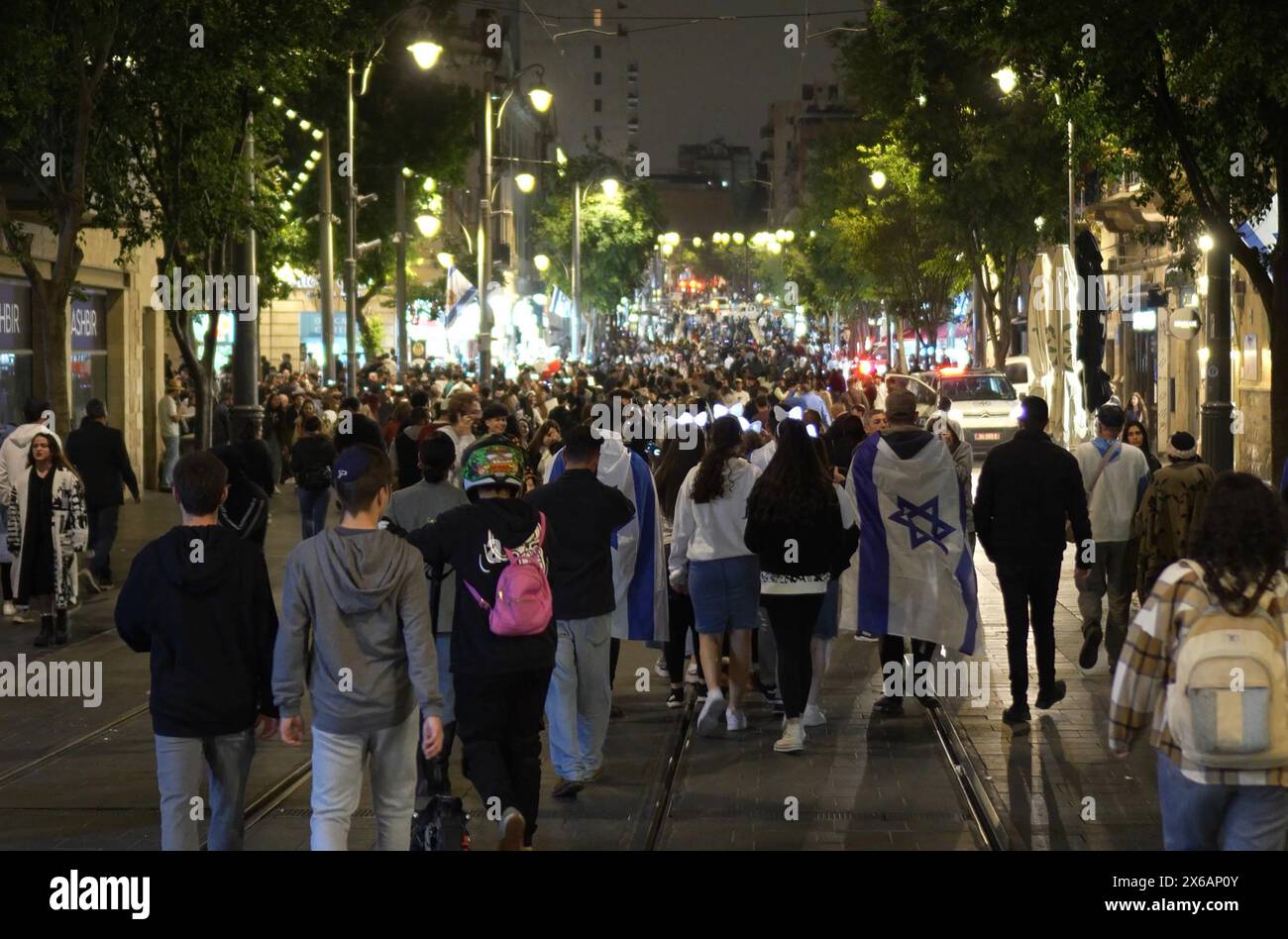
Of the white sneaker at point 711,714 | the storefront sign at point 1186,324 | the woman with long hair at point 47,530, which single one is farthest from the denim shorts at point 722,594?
the storefront sign at point 1186,324

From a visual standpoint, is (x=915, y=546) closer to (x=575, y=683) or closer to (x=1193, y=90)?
(x=575, y=683)

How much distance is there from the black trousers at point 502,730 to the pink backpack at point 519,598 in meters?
0.20

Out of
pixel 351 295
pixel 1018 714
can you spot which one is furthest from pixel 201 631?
pixel 351 295

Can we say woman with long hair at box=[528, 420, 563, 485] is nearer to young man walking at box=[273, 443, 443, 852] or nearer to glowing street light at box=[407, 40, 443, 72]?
young man walking at box=[273, 443, 443, 852]

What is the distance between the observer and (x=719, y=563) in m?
11.2

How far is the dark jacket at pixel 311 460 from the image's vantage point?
59.4ft

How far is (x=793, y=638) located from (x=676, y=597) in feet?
6.84

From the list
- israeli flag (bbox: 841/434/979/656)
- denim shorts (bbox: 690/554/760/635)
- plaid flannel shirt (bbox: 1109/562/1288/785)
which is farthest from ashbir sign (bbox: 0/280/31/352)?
plaid flannel shirt (bbox: 1109/562/1288/785)

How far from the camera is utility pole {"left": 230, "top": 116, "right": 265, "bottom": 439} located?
22516mm

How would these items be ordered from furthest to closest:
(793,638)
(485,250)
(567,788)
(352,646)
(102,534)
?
(485,250)
(102,534)
(793,638)
(567,788)
(352,646)

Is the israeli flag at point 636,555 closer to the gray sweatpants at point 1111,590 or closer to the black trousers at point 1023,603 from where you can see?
the black trousers at point 1023,603

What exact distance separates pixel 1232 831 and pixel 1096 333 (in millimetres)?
18309

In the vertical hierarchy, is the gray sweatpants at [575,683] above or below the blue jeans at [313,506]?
below
